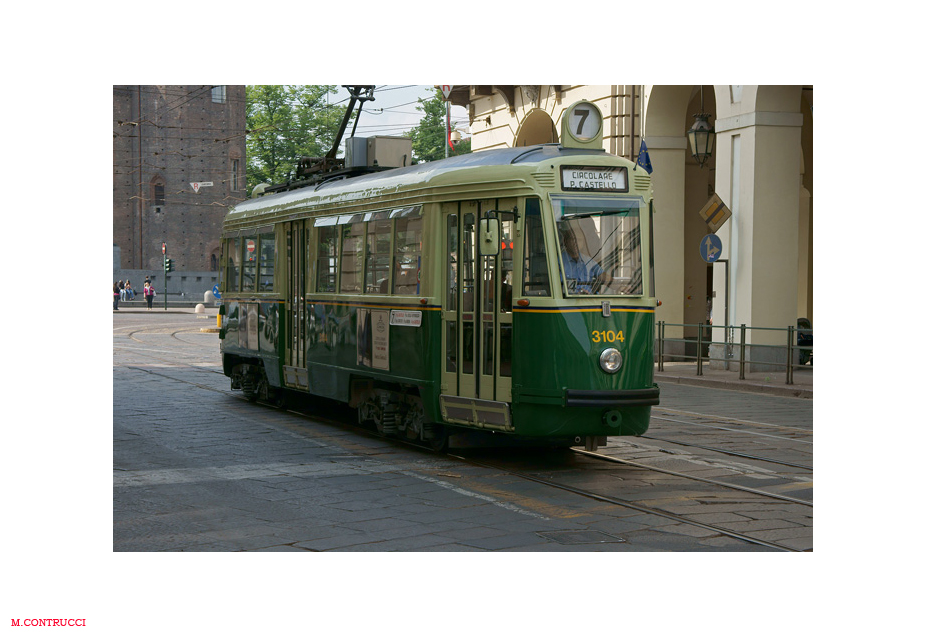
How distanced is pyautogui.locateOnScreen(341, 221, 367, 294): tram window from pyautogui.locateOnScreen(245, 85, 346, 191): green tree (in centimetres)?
4985

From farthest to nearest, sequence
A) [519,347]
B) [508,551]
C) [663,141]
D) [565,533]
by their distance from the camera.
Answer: [663,141] → [519,347] → [565,533] → [508,551]

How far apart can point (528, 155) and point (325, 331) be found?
390 centimetres

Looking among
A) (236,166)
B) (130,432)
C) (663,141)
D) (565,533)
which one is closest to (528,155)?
(565,533)

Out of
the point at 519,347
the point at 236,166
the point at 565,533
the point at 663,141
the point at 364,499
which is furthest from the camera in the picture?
the point at 236,166

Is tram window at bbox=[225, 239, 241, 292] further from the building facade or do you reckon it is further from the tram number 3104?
the tram number 3104

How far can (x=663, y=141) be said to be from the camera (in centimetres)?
2327

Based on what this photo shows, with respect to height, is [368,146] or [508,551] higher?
[368,146]

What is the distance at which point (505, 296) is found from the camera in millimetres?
9617

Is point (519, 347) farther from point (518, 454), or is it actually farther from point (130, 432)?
point (130, 432)

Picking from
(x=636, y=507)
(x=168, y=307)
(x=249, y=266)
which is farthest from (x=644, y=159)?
(x=168, y=307)

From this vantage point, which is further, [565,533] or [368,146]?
[368,146]

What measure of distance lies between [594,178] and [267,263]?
6269 mm

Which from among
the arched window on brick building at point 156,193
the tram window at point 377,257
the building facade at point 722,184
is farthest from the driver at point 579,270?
the arched window on brick building at point 156,193

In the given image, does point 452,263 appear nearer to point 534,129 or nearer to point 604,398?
point 604,398
